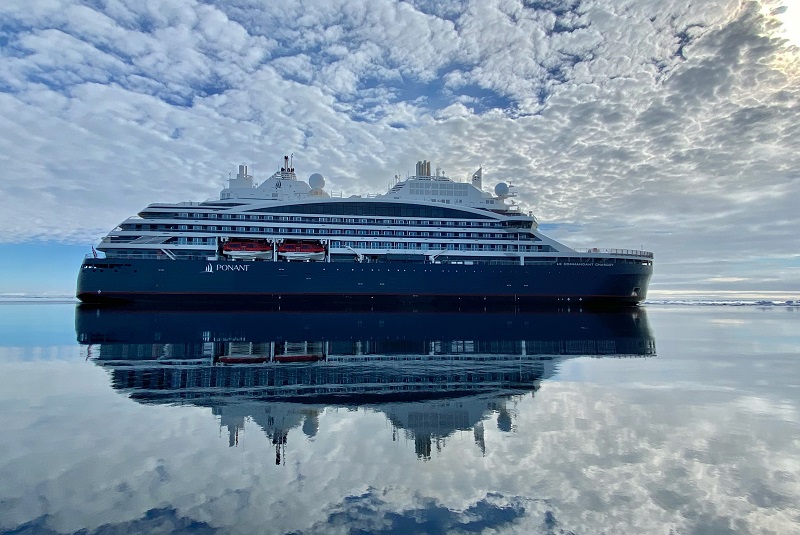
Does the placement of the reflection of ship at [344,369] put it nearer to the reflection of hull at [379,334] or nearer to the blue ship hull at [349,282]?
the reflection of hull at [379,334]

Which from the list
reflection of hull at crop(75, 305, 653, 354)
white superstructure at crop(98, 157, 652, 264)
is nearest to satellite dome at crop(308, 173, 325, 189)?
white superstructure at crop(98, 157, 652, 264)

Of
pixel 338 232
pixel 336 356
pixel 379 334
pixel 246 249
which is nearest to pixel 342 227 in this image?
pixel 338 232

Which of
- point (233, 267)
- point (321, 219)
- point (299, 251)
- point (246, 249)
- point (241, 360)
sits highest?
point (321, 219)

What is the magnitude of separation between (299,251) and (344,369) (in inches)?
1596

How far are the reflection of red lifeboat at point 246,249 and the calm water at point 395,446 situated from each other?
36.8m

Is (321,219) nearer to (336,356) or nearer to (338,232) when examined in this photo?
(338,232)

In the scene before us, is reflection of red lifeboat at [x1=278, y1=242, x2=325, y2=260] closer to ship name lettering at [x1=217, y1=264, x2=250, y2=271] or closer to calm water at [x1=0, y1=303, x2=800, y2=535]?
ship name lettering at [x1=217, y1=264, x2=250, y2=271]

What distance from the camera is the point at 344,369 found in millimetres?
15203

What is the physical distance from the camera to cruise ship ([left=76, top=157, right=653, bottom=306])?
51.5 metres

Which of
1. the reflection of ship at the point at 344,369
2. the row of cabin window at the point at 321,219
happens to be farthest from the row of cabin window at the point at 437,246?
the reflection of ship at the point at 344,369

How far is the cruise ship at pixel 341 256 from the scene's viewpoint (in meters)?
51.5

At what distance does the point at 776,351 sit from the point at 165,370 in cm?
2620

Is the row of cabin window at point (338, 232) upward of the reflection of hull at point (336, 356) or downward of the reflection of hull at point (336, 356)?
upward

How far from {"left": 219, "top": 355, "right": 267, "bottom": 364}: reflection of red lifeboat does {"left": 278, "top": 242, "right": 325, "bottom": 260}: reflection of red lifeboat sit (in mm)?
37291
